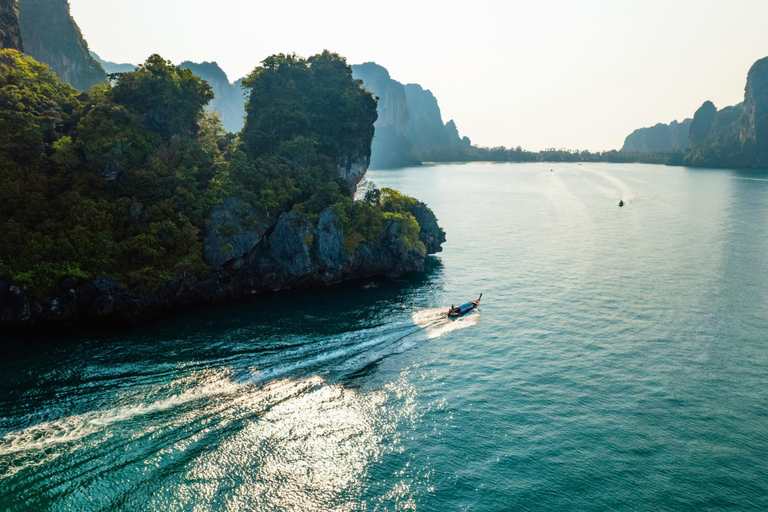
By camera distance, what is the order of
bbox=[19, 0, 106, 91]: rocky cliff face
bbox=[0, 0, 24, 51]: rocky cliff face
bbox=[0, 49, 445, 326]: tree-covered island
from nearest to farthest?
bbox=[0, 49, 445, 326]: tree-covered island, bbox=[0, 0, 24, 51]: rocky cliff face, bbox=[19, 0, 106, 91]: rocky cliff face

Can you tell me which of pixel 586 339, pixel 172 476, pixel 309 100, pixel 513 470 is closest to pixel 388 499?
pixel 513 470

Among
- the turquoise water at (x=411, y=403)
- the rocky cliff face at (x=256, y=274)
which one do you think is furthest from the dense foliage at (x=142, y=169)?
the turquoise water at (x=411, y=403)

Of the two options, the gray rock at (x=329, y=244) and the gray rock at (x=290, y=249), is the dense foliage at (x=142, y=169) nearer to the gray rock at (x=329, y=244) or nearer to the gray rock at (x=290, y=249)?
the gray rock at (x=329, y=244)

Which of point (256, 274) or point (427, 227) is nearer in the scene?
point (256, 274)

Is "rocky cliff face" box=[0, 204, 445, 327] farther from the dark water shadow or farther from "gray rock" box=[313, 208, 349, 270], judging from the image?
the dark water shadow

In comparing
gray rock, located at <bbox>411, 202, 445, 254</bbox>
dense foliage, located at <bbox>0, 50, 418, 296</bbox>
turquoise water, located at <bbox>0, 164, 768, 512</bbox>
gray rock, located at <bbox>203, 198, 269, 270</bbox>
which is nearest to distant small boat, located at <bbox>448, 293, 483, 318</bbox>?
turquoise water, located at <bbox>0, 164, 768, 512</bbox>

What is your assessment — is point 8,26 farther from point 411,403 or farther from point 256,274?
point 411,403

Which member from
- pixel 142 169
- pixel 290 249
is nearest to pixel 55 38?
pixel 142 169
